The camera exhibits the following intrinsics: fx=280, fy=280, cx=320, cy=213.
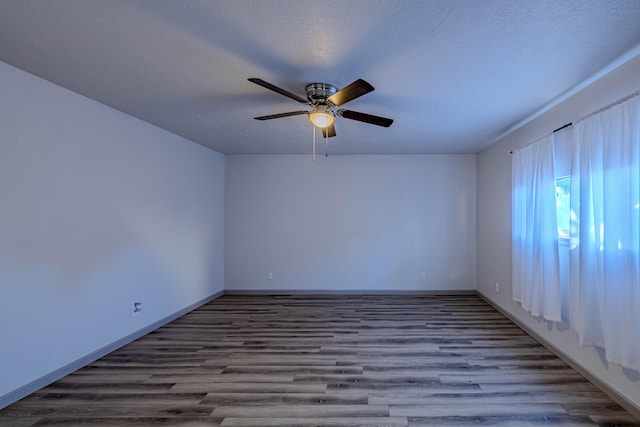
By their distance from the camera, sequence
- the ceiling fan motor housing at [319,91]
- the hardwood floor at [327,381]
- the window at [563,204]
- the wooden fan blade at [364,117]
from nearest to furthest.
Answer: the hardwood floor at [327,381], the ceiling fan motor housing at [319,91], the wooden fan blade at [364,117], the window at [563,204]

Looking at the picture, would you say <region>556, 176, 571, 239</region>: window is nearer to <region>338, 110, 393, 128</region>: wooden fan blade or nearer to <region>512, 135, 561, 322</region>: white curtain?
<region>512, 135, 561, 322</region>: white curtain

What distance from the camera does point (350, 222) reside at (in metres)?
5.05

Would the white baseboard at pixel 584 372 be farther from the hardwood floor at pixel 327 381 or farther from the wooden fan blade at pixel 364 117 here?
the wooden fan blade at pixel 364 117

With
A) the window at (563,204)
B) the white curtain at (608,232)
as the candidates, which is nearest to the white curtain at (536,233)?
the window at (563,204)

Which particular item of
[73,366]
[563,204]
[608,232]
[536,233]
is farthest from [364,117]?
[73,366]

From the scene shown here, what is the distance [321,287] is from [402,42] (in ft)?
13.5

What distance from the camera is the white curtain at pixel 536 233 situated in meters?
2.74

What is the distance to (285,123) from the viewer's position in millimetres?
3293

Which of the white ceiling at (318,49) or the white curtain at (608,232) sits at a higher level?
the white ceiling at (318,49)

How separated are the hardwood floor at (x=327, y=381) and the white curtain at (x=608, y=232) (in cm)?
56

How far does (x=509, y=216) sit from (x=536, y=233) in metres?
0.85

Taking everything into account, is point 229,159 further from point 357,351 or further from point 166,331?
point 357,351

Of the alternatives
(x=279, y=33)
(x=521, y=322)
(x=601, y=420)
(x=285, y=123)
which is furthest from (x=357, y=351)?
(x=279, y=33)

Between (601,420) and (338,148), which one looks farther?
(338,148)
